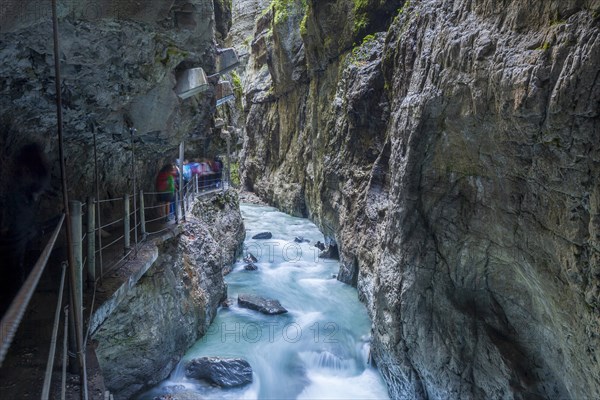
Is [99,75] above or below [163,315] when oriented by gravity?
above

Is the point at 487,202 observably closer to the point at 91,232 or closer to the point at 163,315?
→ the point at 91,232

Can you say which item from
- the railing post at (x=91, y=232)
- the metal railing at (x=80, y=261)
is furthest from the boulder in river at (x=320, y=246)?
the railing post at (x=91, y=232)

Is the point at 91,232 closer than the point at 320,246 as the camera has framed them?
Yes

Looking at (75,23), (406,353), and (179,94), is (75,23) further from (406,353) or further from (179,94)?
(406,353)

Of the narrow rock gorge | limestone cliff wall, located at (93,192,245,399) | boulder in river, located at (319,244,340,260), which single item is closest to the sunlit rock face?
the narrow rock gorge

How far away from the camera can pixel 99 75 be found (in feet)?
17.9

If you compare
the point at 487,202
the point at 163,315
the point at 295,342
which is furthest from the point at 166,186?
the point at 487,202

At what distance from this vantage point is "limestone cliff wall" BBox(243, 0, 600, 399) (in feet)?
14.5

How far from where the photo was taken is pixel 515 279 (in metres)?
6.52

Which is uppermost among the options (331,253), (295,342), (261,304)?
(331,253)

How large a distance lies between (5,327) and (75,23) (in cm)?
431

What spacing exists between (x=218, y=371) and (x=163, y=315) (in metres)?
1.87

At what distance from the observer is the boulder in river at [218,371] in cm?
884

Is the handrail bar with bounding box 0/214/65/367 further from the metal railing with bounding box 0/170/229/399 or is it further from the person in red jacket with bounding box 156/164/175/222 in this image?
the person in red jacket with bounding box 156/164/175/222
